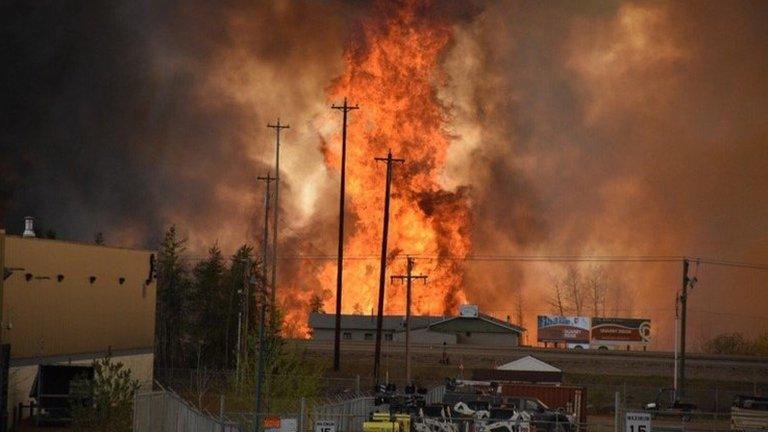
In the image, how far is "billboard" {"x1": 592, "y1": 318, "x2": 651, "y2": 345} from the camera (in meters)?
118

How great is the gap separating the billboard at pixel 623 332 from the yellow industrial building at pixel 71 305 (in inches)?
2190

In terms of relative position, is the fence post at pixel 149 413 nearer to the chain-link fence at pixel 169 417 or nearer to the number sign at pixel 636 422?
the chain-link fence at pixel 169 417

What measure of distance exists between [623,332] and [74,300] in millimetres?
67012

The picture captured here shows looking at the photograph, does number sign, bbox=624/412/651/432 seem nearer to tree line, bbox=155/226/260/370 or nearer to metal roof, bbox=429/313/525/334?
tree line, bbox=155/226/260/370

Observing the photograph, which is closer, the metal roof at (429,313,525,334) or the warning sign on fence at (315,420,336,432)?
the warning sign on fence at (315,420,336,432)

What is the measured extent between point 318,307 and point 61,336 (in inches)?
2539

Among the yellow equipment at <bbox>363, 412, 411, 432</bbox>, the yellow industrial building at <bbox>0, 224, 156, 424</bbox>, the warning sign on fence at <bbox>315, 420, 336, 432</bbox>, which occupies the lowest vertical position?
the yellow equipment at <bbox>363, 412, 411, 432</bbox>

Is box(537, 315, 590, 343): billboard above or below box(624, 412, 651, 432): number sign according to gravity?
above

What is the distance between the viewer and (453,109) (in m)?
128

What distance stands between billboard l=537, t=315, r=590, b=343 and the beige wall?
182 feet

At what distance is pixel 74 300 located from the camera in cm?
6344

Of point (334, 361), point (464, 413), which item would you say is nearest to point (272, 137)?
point (334, 361)

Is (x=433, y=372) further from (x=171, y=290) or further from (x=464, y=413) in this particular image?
(x=464, y=413)

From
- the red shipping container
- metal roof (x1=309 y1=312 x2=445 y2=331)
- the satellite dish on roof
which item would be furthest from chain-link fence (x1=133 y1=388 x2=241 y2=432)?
metal roof (x1=309 y1=312 x2=445 y2=331)
